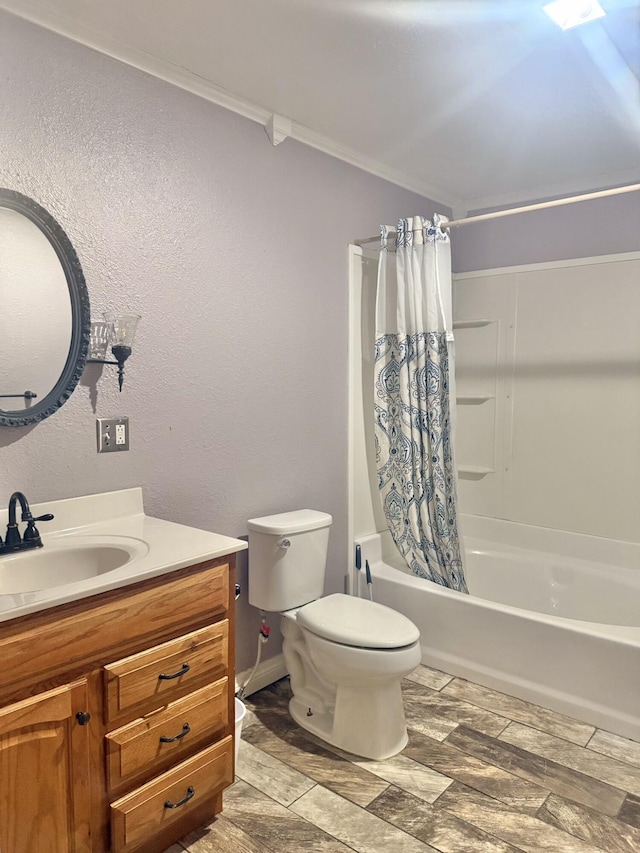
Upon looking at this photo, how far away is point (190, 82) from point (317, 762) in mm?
2435

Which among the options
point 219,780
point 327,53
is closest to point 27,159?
point 327,53

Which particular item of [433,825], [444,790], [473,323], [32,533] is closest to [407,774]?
[444,790]

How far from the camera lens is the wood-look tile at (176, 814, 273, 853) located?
171cm

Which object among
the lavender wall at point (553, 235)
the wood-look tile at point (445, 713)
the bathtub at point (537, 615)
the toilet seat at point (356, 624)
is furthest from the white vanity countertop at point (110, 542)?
the lavender wall at point (553, 235)

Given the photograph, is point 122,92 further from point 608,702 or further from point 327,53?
point 608,702

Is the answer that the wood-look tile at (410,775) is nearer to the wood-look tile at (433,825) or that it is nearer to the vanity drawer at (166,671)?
the wood-look tile at (433,825)

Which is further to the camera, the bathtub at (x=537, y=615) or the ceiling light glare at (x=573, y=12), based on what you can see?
the bathtub at (x=537, y=615)

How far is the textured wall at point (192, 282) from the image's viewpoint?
184 centimetres

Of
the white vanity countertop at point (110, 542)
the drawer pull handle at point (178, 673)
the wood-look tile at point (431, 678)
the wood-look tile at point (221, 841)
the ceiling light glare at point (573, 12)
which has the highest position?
the ceiling light glare at point (573, 12)

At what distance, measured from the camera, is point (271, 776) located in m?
2.03

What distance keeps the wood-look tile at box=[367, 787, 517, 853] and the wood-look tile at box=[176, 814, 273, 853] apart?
0.38 m

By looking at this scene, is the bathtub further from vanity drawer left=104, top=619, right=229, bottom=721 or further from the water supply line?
vanity drawer left=104, top=619, right=229, bottom=721

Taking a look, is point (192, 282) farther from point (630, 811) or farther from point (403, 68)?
point (630, 811)

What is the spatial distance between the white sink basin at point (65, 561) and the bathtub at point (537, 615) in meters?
1.53
